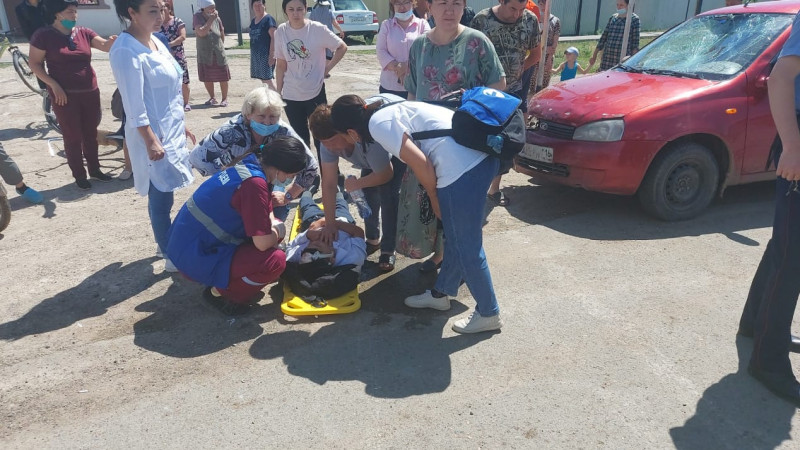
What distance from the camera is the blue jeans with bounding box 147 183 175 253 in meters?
4.29

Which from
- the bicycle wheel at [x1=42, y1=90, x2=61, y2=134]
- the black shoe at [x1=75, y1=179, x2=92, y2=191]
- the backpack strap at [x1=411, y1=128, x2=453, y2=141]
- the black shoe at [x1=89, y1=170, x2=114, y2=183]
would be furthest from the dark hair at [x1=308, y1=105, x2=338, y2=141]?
the bicycle wheel at [x1=42, y1=90, x2=61, y2=134]

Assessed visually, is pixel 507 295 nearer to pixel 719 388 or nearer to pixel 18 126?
pixel 719 388

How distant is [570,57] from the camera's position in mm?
8195

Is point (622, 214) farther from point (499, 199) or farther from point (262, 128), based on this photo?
point (262, 128)

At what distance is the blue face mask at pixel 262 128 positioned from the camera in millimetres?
4191

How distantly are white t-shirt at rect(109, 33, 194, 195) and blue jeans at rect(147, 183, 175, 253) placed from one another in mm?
91

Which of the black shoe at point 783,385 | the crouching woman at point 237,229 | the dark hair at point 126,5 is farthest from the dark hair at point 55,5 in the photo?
the black shoe at point 783,385

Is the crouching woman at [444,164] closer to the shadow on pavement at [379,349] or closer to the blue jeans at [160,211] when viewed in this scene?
the shadow on pavement at [379,349]

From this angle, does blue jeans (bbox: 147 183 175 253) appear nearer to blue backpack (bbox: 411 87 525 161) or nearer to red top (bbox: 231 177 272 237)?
red top (bbox: 231 177 272 237)

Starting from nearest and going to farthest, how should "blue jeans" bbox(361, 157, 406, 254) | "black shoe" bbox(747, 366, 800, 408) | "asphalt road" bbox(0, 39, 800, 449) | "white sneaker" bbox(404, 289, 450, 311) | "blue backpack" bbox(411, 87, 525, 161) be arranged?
"asphalt road" bbox(0, 39, 800, 449) < "black shoe" bbox(747, 366, 800, 408) < "blue backpack" bbox(411, 87, 525, 161) < "white sneaker" bbox(404, 289, 450, 311) < "blue jeans" bbox(361, 157, 406, 254)

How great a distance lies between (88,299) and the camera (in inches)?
164

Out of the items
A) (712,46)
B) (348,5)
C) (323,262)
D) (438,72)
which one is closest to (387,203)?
(323,262)

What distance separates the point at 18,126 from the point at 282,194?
22.5ft

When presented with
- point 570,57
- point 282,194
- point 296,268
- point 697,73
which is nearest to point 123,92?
point 282,194
